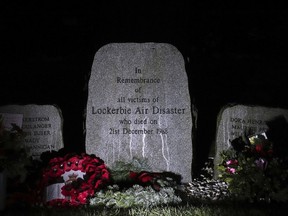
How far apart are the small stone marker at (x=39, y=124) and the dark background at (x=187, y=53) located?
4.55 ft

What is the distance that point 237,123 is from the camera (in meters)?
7.93

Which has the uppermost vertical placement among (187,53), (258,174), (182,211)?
(187,53)

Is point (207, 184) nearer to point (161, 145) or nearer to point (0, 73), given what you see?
point (161, 145)

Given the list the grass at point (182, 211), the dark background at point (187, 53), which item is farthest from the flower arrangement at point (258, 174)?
the dark background at point (187, 53)

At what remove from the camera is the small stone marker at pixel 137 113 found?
25.1 feet

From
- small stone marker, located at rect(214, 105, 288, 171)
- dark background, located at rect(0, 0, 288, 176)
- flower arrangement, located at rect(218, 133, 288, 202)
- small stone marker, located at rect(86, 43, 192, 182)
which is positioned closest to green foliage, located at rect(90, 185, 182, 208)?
flower arrangement, located at rect(218, 133, 288, 202)

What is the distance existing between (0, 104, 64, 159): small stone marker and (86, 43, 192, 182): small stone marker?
23.3 inches

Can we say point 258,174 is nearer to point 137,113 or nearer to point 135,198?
point 135,198

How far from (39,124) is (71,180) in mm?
1570

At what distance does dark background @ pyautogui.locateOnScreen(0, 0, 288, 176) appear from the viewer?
9.80m

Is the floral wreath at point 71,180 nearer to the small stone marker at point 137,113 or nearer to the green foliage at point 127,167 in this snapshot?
the green foliage at point 127,167

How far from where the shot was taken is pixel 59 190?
6.61m

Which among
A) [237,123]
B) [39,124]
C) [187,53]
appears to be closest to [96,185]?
[39,124]

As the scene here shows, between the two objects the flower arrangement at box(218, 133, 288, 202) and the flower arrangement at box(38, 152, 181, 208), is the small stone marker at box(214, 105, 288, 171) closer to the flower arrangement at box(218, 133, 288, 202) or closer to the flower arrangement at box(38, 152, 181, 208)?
the flower arrangement at box(218, 133, 288, 202)
